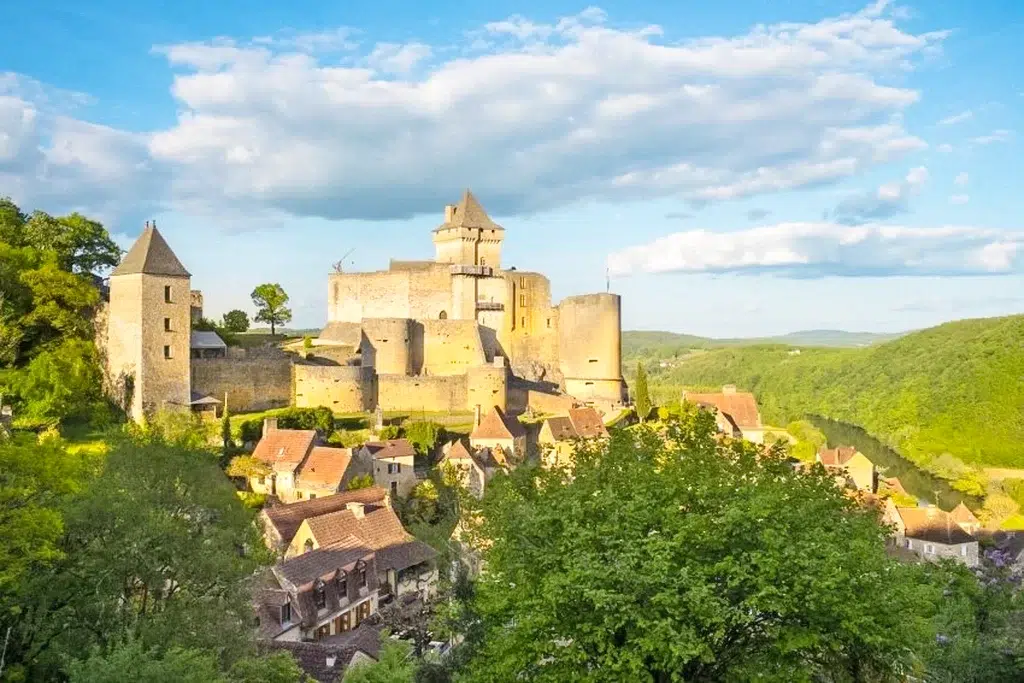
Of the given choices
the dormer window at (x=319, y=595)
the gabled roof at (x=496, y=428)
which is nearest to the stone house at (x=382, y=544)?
the dormer window at (x=319, y=595)

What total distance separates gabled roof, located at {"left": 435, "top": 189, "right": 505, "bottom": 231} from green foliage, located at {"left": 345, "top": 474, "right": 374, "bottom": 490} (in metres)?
31.7

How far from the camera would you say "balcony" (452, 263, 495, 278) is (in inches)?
2506

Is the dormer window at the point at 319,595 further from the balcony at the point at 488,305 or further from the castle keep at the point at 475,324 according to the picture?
the balcony at the point at 488,305

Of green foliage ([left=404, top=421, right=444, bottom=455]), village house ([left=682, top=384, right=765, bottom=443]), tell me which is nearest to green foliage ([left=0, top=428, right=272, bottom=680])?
green foliage ([left=404, top=421, right=444, bottom=455])

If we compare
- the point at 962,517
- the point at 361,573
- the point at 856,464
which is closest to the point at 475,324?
the point at 856,464

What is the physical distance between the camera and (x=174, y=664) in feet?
41.5

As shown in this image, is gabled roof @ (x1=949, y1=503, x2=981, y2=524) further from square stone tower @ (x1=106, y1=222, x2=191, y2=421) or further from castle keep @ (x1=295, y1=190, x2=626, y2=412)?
square stone tower @ (x1=106, y1=222, x2=191, y2=421)

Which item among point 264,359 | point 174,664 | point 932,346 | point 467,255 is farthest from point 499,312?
point 932,346

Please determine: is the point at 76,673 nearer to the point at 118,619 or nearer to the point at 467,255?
the point at 118,619

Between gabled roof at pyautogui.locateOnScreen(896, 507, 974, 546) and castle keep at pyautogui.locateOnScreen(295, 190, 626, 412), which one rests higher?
castle keep at pyautogui.locateOnScreen(295, 190, 626, 412)

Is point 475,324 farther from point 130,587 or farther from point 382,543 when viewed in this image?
point 130,587

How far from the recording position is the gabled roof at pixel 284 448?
38.6m

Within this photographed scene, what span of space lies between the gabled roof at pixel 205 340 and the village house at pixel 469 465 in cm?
1372

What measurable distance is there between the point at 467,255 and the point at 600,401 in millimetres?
15147
